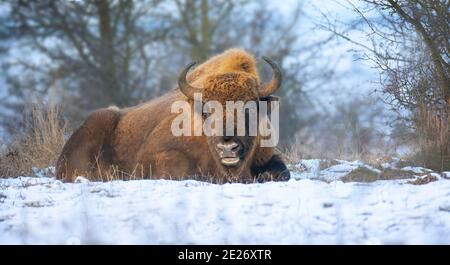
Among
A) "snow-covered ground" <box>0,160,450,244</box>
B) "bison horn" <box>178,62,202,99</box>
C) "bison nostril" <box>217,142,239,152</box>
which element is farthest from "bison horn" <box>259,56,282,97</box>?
"snow-covered ground" <box>0,160,450,244</box>

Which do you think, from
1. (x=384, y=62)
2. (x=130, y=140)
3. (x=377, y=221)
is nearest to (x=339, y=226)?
(x=377, y=221)

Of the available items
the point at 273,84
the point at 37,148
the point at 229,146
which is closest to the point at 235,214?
the point at 229,146

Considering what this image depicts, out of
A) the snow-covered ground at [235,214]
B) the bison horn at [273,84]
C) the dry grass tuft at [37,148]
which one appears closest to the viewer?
the snow-covered ground at [235,214]

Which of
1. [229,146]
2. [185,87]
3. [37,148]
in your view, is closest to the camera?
[229,146]

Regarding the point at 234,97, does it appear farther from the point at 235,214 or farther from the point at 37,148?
the point at 37,148

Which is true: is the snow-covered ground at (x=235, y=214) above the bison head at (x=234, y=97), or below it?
below

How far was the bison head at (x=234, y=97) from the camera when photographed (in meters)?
9.53

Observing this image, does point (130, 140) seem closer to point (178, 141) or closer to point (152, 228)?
point (178, 141)

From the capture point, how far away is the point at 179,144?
424 inches

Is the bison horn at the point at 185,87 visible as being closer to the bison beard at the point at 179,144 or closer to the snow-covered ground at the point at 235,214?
the bison beard at the point at 179,144

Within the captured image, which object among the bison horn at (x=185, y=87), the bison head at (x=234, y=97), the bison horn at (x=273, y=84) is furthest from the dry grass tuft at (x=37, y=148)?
the bison horn at (x=273, y=84)

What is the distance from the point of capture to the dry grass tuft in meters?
12.0

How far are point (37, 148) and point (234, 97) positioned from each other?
4.60m

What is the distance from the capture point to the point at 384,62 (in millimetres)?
10617
